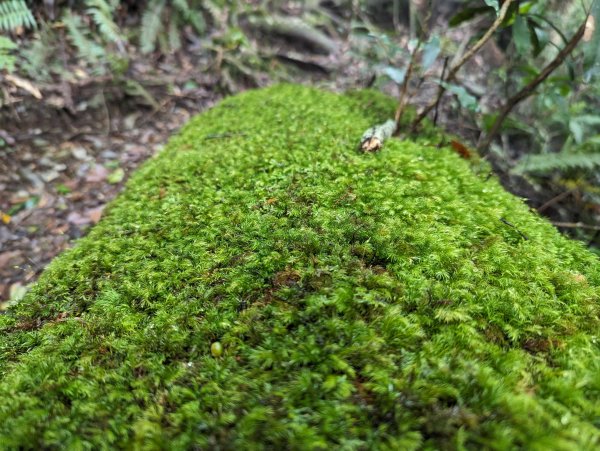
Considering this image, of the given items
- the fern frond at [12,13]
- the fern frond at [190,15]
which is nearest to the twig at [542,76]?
the fern frond at [190,15]

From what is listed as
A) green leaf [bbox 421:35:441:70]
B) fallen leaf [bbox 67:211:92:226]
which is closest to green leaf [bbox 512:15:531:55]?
green leaf [bbox 421:35:441:70]

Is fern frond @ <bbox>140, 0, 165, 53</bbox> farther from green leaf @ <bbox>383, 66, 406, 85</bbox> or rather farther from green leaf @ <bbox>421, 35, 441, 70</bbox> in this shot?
green leaf @ <bbox>421, 35, 441, 70</bbox>

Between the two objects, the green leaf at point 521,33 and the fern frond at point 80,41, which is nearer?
the green leaf at point 521,33

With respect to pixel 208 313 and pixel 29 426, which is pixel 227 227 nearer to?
pixel 208 313

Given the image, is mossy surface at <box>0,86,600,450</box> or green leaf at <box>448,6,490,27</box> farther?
green leaf at <box>448,6,490,27</box>

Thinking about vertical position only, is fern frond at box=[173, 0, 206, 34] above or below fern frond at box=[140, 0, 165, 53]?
above

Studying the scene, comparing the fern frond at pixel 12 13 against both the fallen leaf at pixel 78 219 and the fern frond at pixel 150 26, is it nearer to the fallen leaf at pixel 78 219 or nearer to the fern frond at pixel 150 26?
the fern frond at pixel 150 26
